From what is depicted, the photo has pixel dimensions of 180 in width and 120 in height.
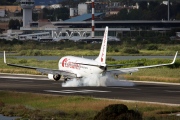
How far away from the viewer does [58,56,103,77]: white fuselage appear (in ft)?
259

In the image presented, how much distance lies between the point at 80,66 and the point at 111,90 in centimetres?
834

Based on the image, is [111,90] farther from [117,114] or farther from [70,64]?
[117,114]

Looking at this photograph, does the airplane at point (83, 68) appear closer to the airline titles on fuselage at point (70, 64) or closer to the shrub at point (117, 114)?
Answer: the airline titles on fuselage at point (70, 64)

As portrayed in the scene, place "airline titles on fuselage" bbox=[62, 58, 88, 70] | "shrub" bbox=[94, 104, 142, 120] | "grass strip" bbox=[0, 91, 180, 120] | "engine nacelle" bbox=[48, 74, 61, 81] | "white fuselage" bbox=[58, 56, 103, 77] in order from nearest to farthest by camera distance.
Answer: "shrub" bbox=[94, 104, 142, 120]
"grass strip" bbox=[0, 91, 180, 120]
"white fuselage" bbox=[58, 56, 103, 77]
"airline titles on fuselage" bbox=[62, 58, 88, 70]
"engine nacelle" bbox=[48, 74, 61, 81]

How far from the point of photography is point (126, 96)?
225ft

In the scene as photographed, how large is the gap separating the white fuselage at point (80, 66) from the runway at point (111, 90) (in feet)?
6.77

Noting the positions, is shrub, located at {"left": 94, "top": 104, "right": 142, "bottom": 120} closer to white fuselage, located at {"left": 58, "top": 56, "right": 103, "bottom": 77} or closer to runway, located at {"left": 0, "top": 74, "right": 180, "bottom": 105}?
runway, located at {"left": 0, "top": 74, "right": 180, "bottom": 105}

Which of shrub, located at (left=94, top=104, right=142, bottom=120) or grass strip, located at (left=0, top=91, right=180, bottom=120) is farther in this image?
grass strip, located at (left=0, top=91, right=180, bottom=120)

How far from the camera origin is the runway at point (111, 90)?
6750 centimetres

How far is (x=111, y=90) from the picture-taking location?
7531 centimetres

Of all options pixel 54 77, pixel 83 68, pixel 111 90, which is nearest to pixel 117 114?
pixel 111 90

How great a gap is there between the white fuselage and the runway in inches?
81.2

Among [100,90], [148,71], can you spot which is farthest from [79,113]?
[148,71]

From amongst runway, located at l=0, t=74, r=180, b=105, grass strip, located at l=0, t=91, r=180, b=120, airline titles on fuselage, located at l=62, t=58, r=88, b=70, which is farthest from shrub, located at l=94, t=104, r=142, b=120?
airline titles on fuselage, located at l=62, t=58, r=88, b=70
